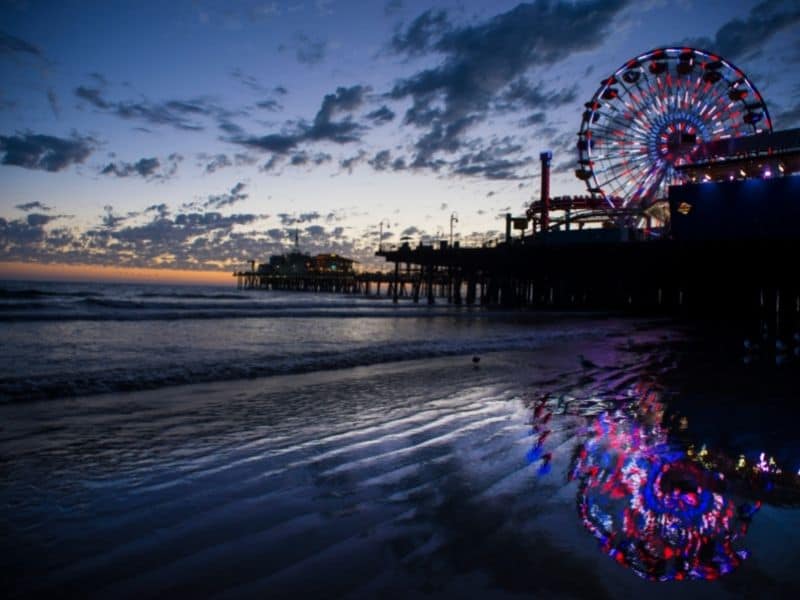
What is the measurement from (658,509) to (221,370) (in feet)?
25.6

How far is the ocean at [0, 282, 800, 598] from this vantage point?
242 cm

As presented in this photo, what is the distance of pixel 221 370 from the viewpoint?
9367mm

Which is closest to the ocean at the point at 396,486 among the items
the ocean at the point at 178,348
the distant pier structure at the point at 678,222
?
the ocean at the point at 178,348

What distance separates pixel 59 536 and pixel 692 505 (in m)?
3.82

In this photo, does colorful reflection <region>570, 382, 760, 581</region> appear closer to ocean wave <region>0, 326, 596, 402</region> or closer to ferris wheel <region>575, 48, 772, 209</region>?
ocean wave <region>0, 326, 596, 402</region>

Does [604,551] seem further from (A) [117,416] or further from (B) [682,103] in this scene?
(B) [682,103]

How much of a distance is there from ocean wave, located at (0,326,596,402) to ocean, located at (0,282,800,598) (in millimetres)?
85

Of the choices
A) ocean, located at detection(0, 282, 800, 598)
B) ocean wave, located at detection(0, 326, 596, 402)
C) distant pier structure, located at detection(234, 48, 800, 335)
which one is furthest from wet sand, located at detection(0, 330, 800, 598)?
distant pier structure, located at detection(234, 48, 800, 335)

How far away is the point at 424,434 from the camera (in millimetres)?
5160

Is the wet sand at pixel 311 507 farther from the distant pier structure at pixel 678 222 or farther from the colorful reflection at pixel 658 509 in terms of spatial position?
→ the distant pier structure at pixel 678 222

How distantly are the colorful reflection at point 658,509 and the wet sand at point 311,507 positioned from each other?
0.10 metres

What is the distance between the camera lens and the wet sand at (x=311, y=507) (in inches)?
92.9

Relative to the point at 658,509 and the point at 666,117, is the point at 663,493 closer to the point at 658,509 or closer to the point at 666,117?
the point at 658,509

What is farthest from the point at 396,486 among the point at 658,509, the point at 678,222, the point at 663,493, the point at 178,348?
the point at 678,222
